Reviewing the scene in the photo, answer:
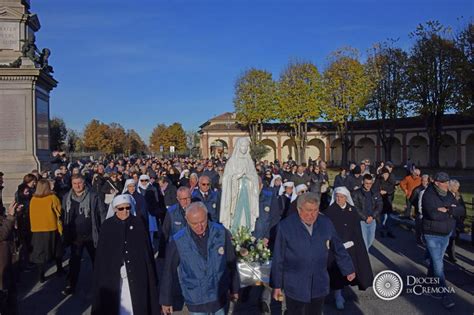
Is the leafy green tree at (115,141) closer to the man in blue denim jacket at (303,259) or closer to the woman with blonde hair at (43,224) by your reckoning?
the woman with blonde hair at (43,224)

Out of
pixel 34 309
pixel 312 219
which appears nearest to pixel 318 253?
pixel 312 219

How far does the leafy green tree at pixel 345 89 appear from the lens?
48594mm

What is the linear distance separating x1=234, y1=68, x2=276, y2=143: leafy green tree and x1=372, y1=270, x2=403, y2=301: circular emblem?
46.9 m

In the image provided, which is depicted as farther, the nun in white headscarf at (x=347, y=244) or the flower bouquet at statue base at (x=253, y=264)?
the flower bouquet at statue base at (x=253, y=264)

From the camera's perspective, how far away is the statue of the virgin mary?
7.75 metres

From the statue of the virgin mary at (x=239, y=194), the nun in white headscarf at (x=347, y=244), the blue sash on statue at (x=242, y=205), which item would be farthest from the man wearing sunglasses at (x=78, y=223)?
the nun in white headscarf at (x=347, y=244)

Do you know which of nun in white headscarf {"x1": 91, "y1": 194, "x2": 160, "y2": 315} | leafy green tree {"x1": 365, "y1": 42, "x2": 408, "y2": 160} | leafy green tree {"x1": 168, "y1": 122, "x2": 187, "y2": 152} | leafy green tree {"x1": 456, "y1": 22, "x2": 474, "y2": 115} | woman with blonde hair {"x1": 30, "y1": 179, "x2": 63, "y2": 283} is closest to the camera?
nun in white headscarf {"x1": 91, "y1": 194, "x2": 160, "y2": 315}

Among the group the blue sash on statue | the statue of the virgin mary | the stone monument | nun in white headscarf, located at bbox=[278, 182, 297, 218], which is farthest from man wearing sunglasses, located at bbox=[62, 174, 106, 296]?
the stone monument

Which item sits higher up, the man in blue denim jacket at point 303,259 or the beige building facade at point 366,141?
the beige building facade at point 366,141

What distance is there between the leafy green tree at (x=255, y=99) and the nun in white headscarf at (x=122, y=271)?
164ft

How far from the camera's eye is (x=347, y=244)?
6.16 meters

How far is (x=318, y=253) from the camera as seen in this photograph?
450cm

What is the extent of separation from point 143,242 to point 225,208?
3.10 metres

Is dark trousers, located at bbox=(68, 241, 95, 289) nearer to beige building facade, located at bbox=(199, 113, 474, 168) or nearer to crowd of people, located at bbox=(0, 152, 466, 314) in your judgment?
crowd of people, located at bbox=(0, 152, 466, 314)
